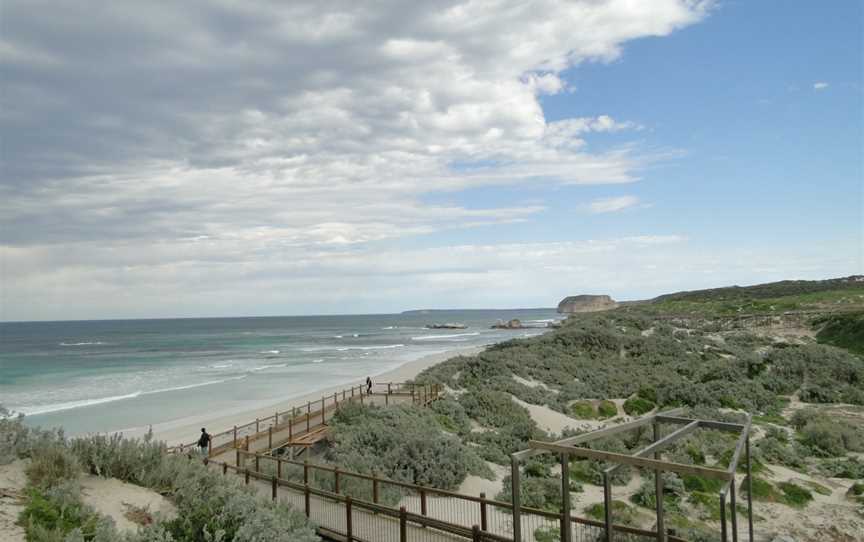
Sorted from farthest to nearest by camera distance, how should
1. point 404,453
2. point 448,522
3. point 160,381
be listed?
point 160,381, point 404,453, point 448,522

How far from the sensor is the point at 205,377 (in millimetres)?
47062

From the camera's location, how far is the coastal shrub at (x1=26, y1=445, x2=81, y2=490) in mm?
7793

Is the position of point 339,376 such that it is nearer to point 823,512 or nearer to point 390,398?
point 390,398

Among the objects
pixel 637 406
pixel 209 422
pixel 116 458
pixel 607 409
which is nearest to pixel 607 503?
pixel 116 458

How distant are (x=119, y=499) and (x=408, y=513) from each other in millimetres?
4241

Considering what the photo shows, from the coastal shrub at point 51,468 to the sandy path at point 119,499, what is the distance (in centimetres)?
28

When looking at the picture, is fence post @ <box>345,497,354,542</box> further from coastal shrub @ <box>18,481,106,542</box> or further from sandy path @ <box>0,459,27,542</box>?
sandy path @ <box>0,459,27,542</box>

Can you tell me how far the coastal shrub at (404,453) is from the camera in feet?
48.9

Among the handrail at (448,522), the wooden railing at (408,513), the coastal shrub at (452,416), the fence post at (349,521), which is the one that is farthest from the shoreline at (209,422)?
the fence post at (349,521)

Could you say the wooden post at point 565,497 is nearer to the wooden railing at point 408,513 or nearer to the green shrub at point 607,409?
the wooden railing at point 408,513

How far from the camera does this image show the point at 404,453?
15922 millimetres

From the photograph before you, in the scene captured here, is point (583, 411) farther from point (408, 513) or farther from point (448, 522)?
point (408, 513)

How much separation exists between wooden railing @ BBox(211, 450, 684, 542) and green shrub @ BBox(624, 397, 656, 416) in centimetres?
1413

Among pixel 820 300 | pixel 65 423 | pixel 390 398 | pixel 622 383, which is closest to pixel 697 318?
pixel 820 300
